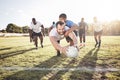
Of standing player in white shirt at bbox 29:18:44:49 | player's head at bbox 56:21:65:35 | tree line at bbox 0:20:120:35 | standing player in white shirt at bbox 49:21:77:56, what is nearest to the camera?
standing player in white shirt at bbox 49:21:77:56

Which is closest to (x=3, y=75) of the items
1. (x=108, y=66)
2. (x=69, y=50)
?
(x=69, y=50)

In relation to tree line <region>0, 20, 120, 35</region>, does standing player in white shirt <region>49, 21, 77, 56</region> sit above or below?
below

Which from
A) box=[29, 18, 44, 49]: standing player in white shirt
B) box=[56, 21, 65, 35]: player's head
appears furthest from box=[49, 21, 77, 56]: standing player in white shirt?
box=[29, 18, 44, 49]: standing player in white shirt

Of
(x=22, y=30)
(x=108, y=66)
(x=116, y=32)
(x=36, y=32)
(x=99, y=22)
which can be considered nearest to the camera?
(x=108, y=66)

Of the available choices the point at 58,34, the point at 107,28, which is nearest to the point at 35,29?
the point at 58,34

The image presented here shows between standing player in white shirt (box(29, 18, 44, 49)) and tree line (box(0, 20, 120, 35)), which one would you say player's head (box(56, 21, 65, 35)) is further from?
tree line (box(0, 20, 120, 35))

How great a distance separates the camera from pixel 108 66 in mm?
7441

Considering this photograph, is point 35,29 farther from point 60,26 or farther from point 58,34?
point 60,26

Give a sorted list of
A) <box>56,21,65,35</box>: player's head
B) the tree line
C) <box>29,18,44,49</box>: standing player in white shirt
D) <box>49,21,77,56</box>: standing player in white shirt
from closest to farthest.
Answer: <box>49,21,77,56</box>: standing player in white shirt, <box>56,21,65,35</box>: player's head, <box>29,18,44,49</box>: standing player in white shirt, the tree line

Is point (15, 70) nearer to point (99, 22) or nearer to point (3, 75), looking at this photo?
point (3, 75)

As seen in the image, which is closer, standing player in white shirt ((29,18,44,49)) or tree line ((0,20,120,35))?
standing player in white shirt ((29,18,44,49))

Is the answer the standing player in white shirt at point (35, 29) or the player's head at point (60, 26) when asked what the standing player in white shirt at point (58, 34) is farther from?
the standing player in white shirt at point (35, 29)

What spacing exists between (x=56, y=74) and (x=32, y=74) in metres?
0.75

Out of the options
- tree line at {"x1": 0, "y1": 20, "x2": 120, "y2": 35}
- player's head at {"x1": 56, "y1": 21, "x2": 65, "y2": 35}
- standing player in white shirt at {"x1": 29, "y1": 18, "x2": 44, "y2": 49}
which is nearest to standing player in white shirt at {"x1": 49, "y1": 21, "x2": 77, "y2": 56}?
player's head at {"x1": 56, "y1": 21, "x2": 65, "y2": 35}
